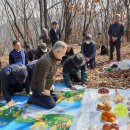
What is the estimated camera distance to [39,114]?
4.43 metres

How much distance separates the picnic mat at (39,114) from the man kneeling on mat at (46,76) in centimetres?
12

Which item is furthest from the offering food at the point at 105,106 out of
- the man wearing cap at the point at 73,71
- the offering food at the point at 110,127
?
the man wearing cap at the point at 73,71

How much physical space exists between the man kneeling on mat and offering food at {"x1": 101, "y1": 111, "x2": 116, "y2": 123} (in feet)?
3.02

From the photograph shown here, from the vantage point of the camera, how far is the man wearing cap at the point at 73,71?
212 inches

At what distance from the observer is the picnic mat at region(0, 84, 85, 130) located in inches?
160

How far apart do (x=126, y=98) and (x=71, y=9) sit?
11.0 m

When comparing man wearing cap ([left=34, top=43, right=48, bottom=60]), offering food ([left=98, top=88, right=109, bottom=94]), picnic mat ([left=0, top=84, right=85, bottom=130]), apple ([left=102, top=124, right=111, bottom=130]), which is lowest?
apple ([left=102, top=124, right=111, bottom=130])

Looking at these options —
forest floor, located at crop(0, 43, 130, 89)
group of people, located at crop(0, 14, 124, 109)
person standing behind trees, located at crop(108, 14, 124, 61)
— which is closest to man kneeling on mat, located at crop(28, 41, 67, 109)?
group of people, located at crop(0, 14, 124, 109)

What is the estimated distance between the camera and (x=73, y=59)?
5.39m

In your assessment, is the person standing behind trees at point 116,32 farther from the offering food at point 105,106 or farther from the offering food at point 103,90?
the offering food at point 105,106

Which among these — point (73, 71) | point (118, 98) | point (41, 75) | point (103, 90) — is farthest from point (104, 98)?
point (41, 75)

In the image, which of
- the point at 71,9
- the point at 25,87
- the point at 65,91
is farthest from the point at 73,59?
the point at 71,9

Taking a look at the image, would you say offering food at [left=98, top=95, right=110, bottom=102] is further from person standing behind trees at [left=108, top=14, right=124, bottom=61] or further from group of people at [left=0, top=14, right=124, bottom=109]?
person standing behind trees at [left=108, top=14, right=124, bottom=61]

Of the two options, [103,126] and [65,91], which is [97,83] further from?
[103,126]
